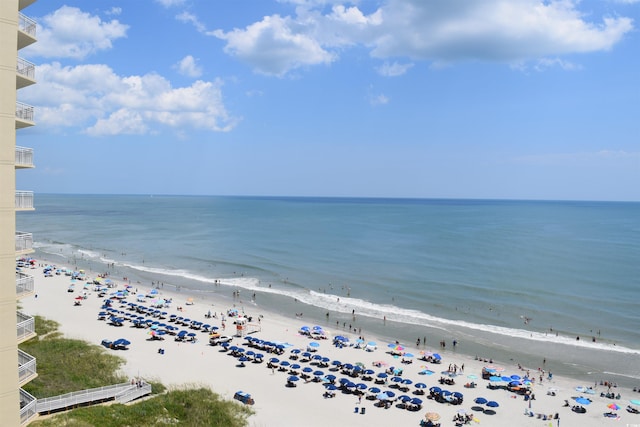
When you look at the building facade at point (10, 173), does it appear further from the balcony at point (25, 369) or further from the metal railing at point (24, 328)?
the metal railing at point (24, 328)

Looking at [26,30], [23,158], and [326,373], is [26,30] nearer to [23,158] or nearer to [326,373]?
[23,158]

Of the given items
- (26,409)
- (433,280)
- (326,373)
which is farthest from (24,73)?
(433,280)

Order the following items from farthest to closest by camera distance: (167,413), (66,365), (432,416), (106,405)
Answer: (66,365), (432,416), (106,405), (167,413)

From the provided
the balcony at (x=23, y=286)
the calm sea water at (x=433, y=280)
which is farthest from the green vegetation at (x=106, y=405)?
the calm sea water at (x=433, y=280)

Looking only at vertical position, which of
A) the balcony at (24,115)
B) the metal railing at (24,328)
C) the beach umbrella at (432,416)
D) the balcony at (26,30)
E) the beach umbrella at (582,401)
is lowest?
the beach umbrella at (432,416)

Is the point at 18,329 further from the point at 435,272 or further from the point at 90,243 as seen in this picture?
the point at 90,243

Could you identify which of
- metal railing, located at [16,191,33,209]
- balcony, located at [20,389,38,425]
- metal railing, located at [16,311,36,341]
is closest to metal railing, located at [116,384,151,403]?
balcony, located at [20,389,38,425]

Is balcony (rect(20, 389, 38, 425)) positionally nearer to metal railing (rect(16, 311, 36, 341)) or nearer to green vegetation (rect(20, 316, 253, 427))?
metal railing (rect(16, 311, 36, 341))
